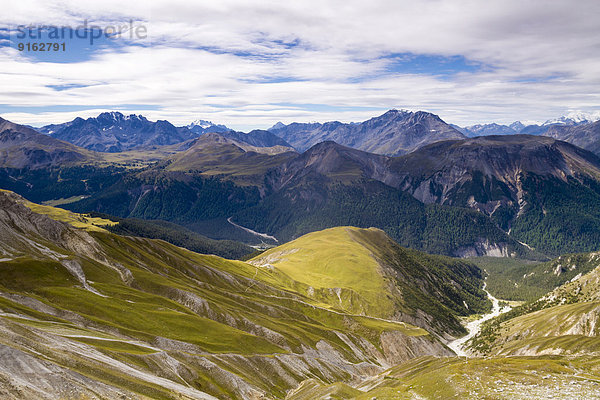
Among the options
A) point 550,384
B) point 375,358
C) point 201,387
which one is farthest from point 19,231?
point 550,384

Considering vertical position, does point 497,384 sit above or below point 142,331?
above

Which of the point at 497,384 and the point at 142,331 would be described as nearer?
the point at 497,384

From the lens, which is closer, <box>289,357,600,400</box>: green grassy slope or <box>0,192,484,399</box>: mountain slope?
<box>0,192,484,399</box>: mountain slope

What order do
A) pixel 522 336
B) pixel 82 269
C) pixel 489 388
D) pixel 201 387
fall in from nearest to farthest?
pixel 489 388
pixel 201 387
pixel 82 269
pixel 522 336

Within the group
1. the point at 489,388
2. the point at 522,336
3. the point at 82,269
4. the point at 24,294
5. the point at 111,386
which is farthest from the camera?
Answer: the point at 522,336

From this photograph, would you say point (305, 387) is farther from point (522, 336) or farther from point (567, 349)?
point (522, 336)

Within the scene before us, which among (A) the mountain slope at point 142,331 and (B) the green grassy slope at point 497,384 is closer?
(A) the mountain slope at point 142,331

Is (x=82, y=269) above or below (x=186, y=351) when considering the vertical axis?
above

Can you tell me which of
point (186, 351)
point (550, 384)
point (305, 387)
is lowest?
point (305, 387)
